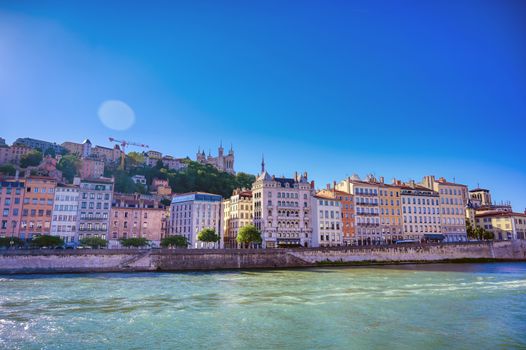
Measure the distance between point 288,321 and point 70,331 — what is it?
1036 cm

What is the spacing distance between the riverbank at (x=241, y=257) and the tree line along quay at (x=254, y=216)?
263 inches

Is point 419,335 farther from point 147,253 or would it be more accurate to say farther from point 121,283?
point 147,253

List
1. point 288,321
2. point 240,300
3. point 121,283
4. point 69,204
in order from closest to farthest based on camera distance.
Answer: point 288,321 < point 240,300 < point 121,283 < point 69,204

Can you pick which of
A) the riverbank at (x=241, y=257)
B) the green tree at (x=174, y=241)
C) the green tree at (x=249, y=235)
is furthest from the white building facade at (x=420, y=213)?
the green tree at (x=174, y=241)

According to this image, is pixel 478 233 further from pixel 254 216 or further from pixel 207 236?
pixel 207 236

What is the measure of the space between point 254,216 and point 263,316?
1989 inches

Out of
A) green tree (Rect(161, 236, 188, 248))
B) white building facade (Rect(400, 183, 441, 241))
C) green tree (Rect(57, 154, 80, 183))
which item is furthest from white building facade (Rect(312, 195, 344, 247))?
green tree (Rect(57, 154, 80, 183))

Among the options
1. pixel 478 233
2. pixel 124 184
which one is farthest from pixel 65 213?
pixel 478 233

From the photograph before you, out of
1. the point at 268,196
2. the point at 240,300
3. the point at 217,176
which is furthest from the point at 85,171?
the point at 240,300

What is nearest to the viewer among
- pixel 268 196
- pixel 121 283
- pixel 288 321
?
pixel 288 321

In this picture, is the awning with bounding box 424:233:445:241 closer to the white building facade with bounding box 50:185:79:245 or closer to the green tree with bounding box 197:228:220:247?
the green tree with bounding box 197:228:220:247

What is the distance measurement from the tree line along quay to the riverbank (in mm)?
6689

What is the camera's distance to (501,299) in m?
27.7

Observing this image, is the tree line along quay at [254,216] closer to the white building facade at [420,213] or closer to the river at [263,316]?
the white building facade at [420,213]
